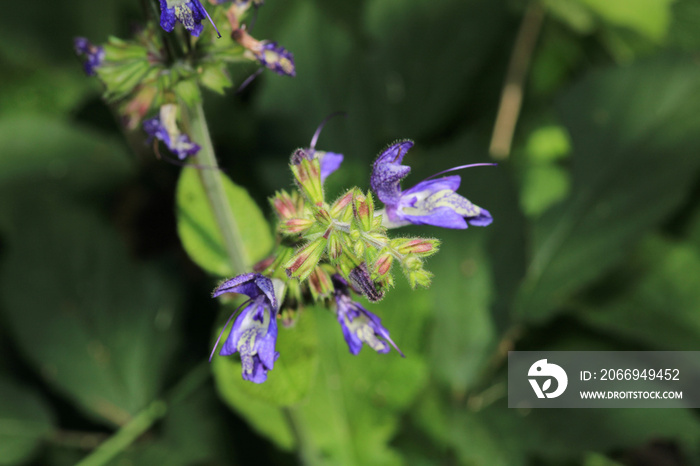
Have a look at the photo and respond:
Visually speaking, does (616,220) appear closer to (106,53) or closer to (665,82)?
(665,82)

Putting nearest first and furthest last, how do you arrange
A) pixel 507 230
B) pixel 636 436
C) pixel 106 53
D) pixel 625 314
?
pixel 106 53
pixel 636 436
pixel 507 230
pixel 625 314

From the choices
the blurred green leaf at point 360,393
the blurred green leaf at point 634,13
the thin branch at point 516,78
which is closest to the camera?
the blurred green leaf at point 360,393

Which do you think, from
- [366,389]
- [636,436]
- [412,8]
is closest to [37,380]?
[366,389]

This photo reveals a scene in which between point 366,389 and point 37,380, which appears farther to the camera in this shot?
point 37,380

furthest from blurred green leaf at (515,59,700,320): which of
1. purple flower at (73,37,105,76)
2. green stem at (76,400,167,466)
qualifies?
purple flower at (73,37,105,76)

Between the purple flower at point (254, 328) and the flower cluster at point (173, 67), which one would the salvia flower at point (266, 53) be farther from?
the purple flower at point (254, 328)

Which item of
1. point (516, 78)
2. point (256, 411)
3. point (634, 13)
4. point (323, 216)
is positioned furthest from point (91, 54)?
point (634, 13)

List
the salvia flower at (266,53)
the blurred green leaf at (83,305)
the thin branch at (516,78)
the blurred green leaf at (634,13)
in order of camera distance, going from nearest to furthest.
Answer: the salvia flower at (266,53), the blurred green leaf at (83,305), the blurred green leaf at (634,13), the thin branch at (516,78)
